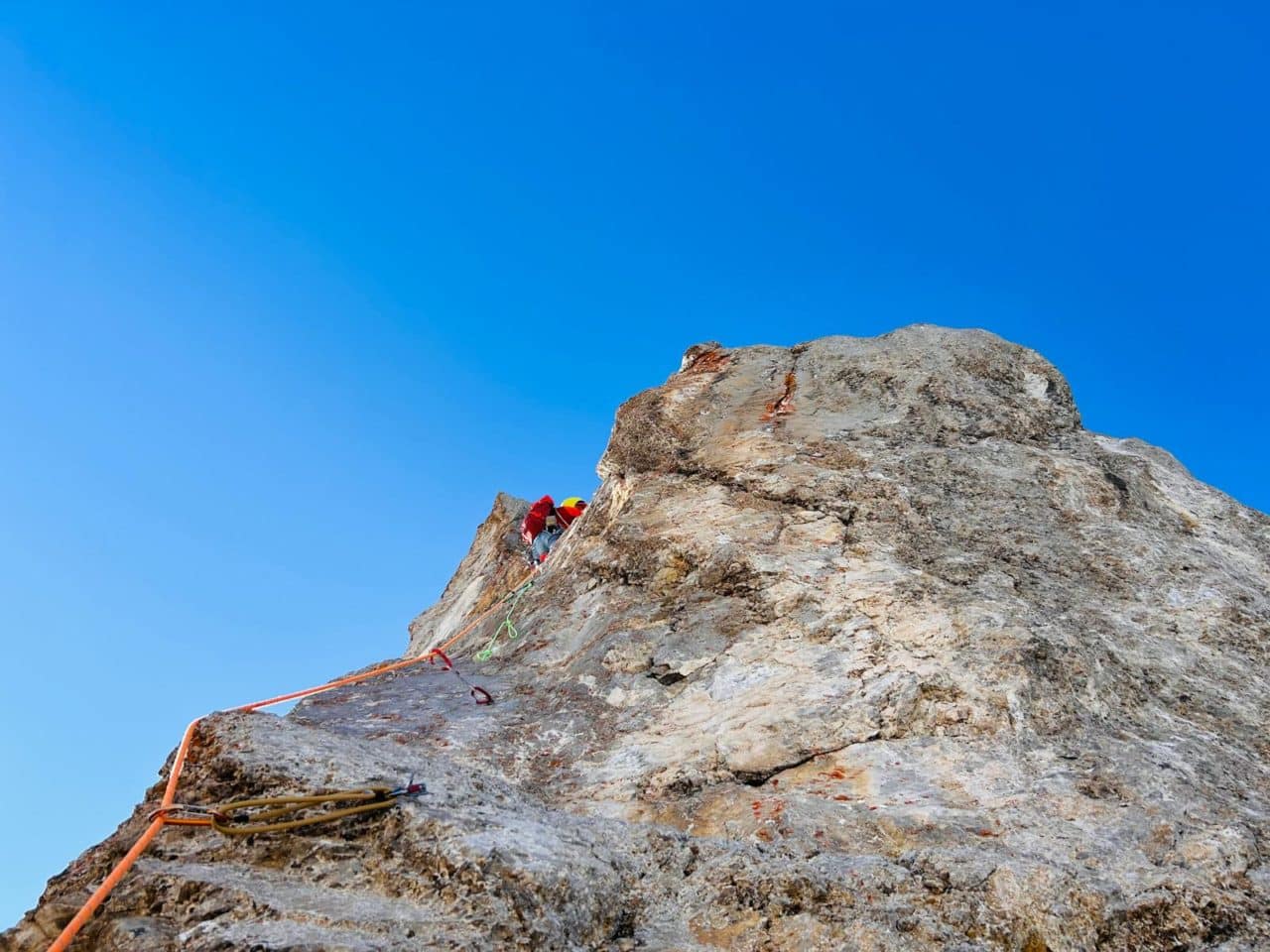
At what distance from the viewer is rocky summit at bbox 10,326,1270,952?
4277mm

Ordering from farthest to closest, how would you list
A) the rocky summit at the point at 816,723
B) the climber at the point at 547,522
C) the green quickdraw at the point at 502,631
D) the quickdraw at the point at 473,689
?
the climber at the point at 547,522 → the green quickdraw at the point at 502,631 → the quickdraw at the point at 473,689 → the rocky summit at the point at 816,723

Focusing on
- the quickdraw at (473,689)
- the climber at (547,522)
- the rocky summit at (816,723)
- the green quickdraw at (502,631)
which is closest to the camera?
the rocky summit at (816,723)

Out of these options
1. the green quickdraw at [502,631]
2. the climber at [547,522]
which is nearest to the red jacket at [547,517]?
the climber at [547,522]

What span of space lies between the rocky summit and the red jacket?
7.30 ft

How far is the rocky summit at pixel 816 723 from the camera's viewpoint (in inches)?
168

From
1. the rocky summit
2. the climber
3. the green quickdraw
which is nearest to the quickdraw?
the rocky summit

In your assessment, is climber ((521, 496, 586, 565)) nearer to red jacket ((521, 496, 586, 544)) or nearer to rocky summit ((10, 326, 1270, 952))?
red jacket ((521, 496, 586, 544))

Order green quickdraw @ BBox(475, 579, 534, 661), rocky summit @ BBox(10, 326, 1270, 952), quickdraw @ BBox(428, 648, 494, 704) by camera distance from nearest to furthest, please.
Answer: rocky summit @ BBox(10, 326, 1270, 952), quickdraw @ BBox(428, 648, 494, 704), green quickdraw @ BBox(475, 579, 534, 661)

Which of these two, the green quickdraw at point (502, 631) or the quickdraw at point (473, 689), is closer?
the quickdraw at point (473, 689)

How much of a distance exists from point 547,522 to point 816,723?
321 inches

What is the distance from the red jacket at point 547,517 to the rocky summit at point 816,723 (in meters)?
2.23

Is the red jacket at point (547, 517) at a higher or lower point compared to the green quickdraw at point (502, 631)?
higher

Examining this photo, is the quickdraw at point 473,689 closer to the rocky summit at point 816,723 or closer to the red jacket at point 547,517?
the rocky summit at point 816,723

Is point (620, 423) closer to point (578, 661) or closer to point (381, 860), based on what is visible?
point (578, 661)
